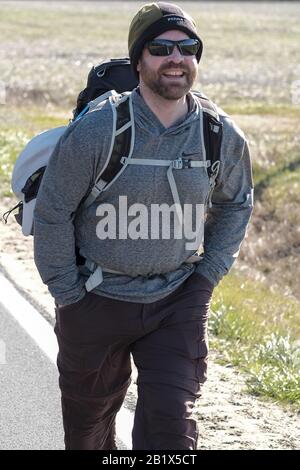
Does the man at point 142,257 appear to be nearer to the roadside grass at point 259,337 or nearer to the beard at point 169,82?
the beard at point 169,82

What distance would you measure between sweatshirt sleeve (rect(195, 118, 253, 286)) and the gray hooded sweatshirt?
4cm

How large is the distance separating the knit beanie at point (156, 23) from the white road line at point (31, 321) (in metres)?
2.19

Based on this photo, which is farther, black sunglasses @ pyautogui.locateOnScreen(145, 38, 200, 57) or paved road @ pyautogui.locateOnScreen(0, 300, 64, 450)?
paved road @ pyautogui.locateOnScreen(0, 300, 64, 450)

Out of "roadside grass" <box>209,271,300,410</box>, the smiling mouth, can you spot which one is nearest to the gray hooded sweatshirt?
the smiling mouth

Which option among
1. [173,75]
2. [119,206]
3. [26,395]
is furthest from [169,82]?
[26,395]

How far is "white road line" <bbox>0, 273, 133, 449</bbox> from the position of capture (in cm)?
685

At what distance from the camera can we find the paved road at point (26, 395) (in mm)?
5571

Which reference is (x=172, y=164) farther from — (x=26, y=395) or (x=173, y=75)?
(x=26, y=395)

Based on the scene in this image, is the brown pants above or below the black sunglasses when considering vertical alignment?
below

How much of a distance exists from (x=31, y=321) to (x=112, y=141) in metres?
3.61

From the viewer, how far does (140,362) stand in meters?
4.30
